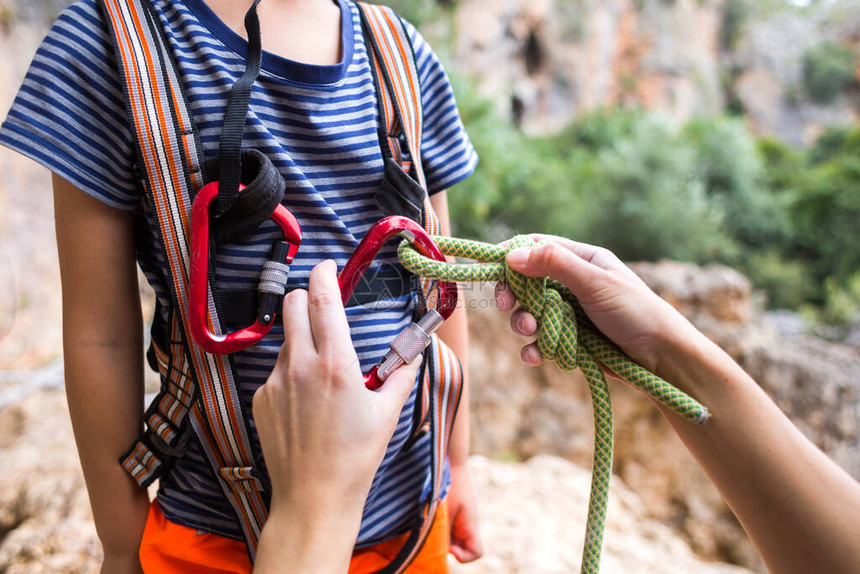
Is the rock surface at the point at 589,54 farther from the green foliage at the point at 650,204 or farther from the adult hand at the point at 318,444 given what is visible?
the adult hand at the point at 318,444

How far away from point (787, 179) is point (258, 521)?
468 inches

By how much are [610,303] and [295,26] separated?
51cm

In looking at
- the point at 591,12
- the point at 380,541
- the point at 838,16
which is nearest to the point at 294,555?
the point at 380,541

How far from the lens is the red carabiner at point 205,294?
0.50 metres

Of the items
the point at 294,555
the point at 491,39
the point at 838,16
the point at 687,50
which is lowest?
the point at 294,555

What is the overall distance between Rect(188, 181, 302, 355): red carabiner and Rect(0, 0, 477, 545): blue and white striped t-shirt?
4 cm

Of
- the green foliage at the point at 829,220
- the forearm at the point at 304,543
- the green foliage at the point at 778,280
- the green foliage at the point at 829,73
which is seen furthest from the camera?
the green foliage at the point at 829,73

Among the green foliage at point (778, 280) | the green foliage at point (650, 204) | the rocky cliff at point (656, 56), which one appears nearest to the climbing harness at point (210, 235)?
the green foliage at point (650, 204)

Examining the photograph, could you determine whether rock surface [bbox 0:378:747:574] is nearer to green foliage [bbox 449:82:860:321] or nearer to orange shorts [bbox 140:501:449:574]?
orange shorts [bbox 140:501:449:574]

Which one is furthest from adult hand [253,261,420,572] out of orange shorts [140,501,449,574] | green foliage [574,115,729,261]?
green foliage [574,115,729,261]

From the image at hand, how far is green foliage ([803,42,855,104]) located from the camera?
15734 mm

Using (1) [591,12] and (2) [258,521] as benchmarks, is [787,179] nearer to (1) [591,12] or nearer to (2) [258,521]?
(1) [591,12]

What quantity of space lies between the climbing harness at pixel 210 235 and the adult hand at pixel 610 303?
0.30 feet

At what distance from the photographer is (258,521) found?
0.58 metres
